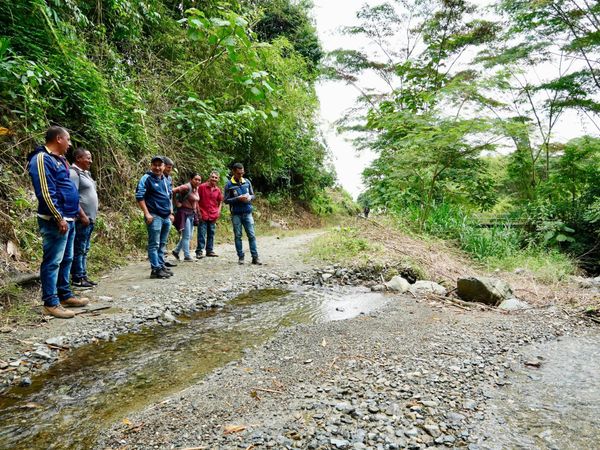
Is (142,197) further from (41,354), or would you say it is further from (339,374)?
(339,374)

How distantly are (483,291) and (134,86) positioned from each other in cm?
815

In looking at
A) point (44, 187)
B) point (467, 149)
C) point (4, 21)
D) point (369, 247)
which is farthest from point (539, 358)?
point (4, 21)

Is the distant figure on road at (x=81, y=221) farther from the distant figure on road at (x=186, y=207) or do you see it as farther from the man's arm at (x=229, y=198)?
the man's arm at (x=229, y=198)

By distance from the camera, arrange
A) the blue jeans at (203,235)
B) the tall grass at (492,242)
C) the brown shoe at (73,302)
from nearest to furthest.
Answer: the brown shoe at (73,302) < the blue jeans at (203,235) < the tall grass at (492,242)

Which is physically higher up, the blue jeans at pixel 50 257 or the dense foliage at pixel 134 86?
the dense foliage at pixel 134 86

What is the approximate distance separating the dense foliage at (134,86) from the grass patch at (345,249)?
10.7ft

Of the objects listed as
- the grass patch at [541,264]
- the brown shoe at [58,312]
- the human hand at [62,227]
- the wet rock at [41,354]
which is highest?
the human hand at [62,227]

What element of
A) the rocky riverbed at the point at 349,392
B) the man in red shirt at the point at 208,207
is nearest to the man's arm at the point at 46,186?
the rocky riverbed at the point at 349,392

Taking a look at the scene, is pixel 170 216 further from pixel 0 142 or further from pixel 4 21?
pixel 4 21

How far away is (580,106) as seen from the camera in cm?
1082

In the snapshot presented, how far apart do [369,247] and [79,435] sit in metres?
5.88

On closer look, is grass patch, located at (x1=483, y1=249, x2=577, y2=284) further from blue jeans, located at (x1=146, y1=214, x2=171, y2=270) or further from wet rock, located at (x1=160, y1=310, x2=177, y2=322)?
blue jeans, located at (x1=146, y1=214, x2=171, y2=270)

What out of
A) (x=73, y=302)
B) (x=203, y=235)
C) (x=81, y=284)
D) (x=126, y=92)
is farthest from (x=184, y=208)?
(x=73, y=302)

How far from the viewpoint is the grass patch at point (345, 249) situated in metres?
6.75
